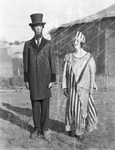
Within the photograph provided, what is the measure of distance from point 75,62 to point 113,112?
2.25 m

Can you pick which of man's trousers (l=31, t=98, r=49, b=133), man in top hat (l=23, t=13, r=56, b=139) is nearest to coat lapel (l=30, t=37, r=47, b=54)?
man in top hat (l=23, t=13, r=56, b=139)

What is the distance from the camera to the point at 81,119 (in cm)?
373

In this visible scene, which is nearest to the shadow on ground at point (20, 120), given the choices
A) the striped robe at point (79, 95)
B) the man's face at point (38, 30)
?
the striped robe at point (79, 95)

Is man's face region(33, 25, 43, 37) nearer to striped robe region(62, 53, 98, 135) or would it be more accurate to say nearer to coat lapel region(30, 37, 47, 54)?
coat lapel region(30, 37, 47, 54)

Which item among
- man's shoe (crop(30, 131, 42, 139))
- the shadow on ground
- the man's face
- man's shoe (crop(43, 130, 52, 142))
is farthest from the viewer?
the shadow on ground

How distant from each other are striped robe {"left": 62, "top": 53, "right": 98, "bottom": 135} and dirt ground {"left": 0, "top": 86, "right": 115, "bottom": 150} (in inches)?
8.4

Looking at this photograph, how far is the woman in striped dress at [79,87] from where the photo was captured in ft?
11.8

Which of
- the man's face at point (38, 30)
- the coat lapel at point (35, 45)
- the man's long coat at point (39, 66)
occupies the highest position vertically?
the man's face at point (38, 30)

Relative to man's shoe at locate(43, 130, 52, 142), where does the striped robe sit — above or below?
above

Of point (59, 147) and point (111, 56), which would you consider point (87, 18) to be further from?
point (59, 147)

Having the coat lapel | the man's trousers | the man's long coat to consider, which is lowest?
the man's trousers

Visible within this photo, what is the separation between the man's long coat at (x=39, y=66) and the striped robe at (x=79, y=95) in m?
0.23

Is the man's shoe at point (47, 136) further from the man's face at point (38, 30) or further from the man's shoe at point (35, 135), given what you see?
the man's face at point (38, 30)

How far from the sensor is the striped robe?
3.62 metres
